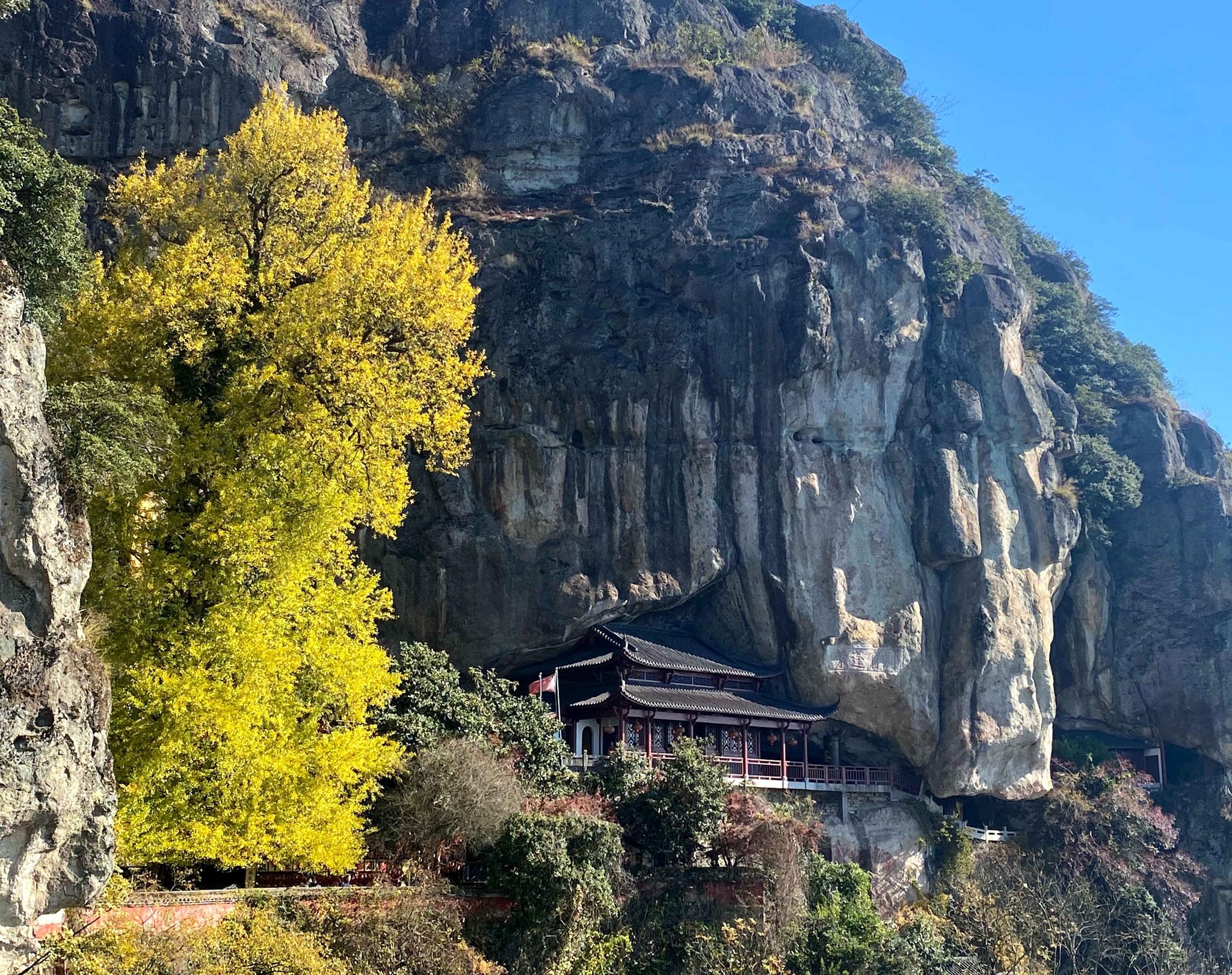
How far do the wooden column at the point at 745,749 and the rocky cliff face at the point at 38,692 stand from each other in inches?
842

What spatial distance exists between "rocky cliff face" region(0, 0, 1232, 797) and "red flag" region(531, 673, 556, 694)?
1152 millimetres

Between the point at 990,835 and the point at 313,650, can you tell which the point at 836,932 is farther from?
the point at 990,835

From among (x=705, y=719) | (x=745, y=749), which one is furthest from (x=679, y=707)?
(x=745, y=749)

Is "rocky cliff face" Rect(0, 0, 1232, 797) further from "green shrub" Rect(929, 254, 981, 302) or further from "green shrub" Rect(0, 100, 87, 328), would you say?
"green shrub" Rect(0, 100, 87, 328)

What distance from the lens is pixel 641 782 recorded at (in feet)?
83.4

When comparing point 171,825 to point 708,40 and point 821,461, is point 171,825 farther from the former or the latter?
point 708,40

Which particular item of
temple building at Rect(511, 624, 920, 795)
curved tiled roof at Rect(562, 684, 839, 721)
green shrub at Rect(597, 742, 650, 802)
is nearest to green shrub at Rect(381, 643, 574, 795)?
green shrub at Rect(597, 742, 650, 802)

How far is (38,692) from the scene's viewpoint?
13.4 m

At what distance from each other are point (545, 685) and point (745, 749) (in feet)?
19.2

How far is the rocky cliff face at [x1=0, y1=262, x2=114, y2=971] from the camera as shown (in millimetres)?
12984

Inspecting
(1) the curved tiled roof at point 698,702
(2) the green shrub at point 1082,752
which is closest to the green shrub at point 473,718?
(1) the curved tiled roof at point 698,702

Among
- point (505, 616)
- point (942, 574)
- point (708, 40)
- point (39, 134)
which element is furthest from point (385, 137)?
point (942, 574)

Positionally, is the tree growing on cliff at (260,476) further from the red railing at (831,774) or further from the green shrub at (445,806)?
the red railing at (831,774)

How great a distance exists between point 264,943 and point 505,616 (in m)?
16.6
